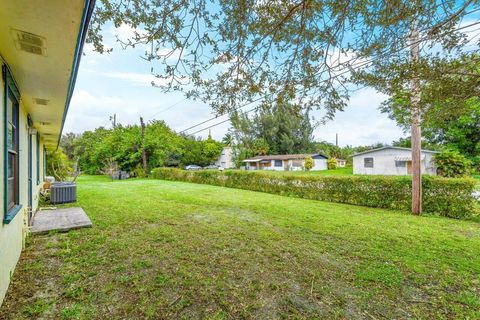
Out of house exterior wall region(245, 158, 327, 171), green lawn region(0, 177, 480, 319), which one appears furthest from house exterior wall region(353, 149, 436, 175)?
green lawn region(0, 177, 480, 319)

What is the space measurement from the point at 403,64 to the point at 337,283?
309cm

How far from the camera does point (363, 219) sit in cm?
634

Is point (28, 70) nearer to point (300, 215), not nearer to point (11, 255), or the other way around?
point (11, 255)

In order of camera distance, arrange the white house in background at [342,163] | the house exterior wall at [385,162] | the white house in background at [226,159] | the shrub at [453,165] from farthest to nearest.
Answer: the white house in background at [342,163] → the white house in background at [226,159] → the house exterior wall at [385,162] → the shrub at [453,165]

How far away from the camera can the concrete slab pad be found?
4.71 m

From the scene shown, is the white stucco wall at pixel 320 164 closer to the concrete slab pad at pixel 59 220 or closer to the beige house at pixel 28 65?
the concrete slab pad at pixel 59 220

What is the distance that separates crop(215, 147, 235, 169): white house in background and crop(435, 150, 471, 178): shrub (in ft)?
83.4

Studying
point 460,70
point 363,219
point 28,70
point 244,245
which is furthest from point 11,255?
point 363,219

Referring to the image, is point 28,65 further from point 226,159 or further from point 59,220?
point 226,159

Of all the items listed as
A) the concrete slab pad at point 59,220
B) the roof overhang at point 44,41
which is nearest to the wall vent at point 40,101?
the roof overhang at point 44,41

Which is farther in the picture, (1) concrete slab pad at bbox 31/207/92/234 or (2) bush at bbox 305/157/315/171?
(2) bush at bbox 305/157/315/171

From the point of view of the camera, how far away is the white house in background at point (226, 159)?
37312 mm

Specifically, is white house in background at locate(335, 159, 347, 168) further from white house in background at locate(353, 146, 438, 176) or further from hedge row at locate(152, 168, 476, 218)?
hedge row at locate(152, 168, 476, 218)

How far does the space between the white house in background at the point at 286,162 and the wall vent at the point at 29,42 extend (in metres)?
29.9
